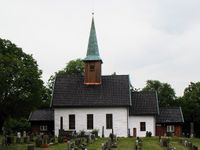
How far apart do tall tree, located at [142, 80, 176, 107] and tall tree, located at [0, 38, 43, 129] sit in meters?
39.7

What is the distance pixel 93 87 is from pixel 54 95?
16.0 feet

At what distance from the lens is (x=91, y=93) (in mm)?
64438

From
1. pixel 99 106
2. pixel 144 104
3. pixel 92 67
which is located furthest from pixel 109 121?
pixel 92 67

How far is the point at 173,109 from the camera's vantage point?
69812 millimetres

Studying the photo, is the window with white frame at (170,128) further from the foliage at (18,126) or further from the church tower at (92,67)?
the foliage at (18,126)

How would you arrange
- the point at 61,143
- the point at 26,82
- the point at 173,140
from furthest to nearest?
the point at 26,82 < the point at 173,140 < the point at 61,143

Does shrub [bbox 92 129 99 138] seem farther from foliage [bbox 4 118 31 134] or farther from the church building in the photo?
foliage [bbox 4 118 31 134]

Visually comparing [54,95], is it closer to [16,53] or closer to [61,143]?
[16,53]

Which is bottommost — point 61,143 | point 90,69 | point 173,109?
point 61,143

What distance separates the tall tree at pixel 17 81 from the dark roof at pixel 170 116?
16.9m

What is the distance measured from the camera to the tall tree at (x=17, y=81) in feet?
183

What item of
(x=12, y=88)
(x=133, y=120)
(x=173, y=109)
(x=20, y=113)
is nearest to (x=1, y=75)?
(x=12, y=88)

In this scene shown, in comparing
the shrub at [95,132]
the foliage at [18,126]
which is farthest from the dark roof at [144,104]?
the foliage at [18,126]

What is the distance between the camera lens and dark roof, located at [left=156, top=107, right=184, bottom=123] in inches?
2672
